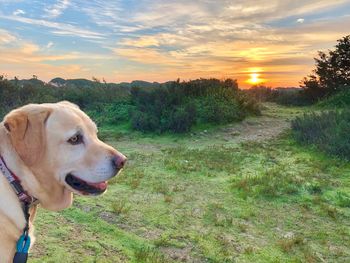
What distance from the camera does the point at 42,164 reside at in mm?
3178

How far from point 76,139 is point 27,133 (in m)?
0.41

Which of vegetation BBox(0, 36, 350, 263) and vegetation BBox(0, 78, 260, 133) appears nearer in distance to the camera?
vegetation BBox(0, 36, 350, 263)

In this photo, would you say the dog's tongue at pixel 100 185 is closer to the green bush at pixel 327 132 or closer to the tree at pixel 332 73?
the green bush at pixel 327 132

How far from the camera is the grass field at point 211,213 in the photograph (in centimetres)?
499

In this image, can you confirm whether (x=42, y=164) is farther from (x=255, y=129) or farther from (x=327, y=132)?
(x=255, y=129)

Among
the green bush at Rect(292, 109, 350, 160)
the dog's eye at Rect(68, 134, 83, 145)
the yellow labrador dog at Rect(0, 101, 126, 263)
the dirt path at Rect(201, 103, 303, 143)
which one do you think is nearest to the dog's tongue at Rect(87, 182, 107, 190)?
the yellow labrador dog at Rect(0, 101, 126, 263)

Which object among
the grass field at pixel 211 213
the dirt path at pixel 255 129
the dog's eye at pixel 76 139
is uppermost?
the dog's eye at pixel 76 139

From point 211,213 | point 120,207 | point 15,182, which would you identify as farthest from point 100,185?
point 211,213

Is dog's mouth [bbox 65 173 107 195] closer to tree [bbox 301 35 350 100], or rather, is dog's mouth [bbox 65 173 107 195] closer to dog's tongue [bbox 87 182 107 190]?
dog's tongue [bbox 87 182 107 190]

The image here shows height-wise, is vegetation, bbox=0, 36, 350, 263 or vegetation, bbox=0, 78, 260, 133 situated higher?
vegetation, bbox=0, 78, 260, 133

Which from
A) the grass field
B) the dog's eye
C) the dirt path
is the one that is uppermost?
the dog's eye

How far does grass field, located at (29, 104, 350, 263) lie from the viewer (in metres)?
4.99

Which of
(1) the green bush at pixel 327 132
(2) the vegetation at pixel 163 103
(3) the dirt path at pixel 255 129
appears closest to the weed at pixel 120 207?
(1) the green bush at pixel 327 132

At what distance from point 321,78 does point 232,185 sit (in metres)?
18.3
